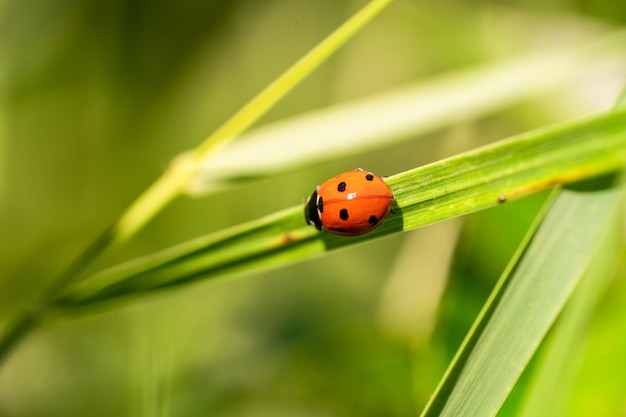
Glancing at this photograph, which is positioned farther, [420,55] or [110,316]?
[420,55]

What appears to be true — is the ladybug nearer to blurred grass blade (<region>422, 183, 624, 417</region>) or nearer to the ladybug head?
the ladybug head

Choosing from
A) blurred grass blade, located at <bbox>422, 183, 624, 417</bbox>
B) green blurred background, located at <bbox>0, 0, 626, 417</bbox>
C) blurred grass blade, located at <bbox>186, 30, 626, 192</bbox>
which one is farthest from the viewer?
green blurred background, located at <bbox>0, 0, 626, 417</bbox>

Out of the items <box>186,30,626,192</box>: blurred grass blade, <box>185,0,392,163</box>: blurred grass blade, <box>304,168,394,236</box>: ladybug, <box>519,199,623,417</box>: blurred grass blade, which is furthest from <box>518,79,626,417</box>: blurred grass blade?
<box>186,30,626,192</box>: blurred grass blade

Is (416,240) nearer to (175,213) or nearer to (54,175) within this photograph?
(175,213)

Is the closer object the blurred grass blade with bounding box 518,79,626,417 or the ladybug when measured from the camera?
the blurred grass blade with bounding box 518,79,626,417

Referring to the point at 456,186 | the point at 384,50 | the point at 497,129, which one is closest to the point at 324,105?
the point at 384,50

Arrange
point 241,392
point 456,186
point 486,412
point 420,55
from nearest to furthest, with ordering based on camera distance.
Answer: point 486,412, point 456,186, point 241,392, point 420,55

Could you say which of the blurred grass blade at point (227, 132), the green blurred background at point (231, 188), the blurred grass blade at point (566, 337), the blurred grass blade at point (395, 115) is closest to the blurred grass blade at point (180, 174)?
the blurred grass blade at point (227, 132)

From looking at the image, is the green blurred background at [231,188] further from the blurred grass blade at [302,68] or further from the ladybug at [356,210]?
the blurred grass blade at [302,68]

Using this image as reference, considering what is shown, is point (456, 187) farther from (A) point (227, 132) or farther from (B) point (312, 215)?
(A) point (227, 132)
